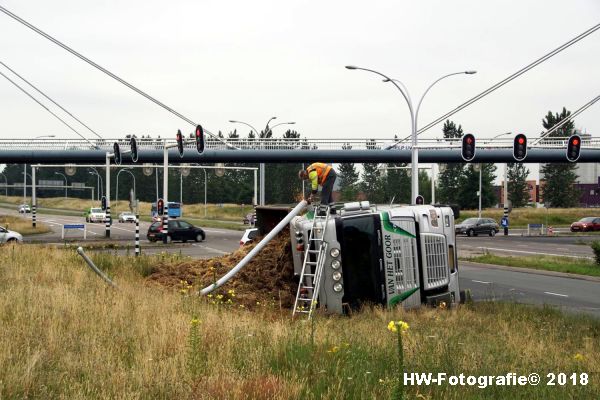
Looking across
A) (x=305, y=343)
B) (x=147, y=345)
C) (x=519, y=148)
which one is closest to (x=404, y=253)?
(x=305, y=343)

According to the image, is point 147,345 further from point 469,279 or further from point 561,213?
point 561,213

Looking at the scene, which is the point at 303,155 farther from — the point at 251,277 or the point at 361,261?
the point at 361,261

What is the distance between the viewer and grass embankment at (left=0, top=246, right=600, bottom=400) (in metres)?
5.32

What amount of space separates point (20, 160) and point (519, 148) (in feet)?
117

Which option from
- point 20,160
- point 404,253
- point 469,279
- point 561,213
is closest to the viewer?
point 404,253

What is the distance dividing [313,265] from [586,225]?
58.5m

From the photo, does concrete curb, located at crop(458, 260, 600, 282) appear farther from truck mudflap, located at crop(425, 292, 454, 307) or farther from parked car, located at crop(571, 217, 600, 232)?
parked car, located at crop(571, 217, 600, 232)

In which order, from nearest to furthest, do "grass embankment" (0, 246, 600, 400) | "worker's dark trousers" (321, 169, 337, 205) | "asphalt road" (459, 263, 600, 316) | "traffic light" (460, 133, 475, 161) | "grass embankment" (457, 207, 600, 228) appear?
"grass embankment" (0, 246, 600, 400) < "worker's dark trousers" (321, 169, 337, 205) < "asphalt road" (459, 263, 600, 316) < "traffic light" (460, 133, 475, 161) < "grass embankment" (457, 207, 600, 228)

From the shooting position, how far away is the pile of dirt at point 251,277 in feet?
37.5

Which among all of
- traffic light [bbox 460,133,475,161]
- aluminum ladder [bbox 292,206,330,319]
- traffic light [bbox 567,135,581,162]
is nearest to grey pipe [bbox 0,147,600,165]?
traffic light [bbox 567,135,581,162]

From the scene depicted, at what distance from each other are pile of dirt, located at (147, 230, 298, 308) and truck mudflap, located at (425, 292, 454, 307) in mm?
2311

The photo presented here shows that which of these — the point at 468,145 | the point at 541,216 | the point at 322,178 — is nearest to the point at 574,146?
the point at 468,145

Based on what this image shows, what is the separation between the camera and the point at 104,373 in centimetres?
564

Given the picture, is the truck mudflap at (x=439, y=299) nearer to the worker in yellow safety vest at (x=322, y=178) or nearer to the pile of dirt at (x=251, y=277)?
the pile of dirt at (x=251, y=277)
